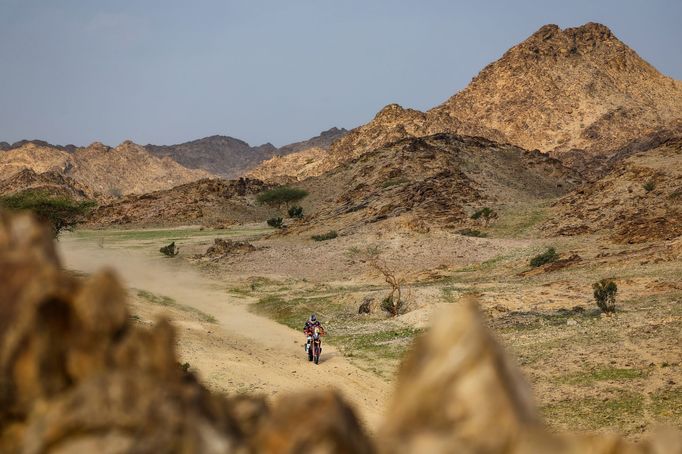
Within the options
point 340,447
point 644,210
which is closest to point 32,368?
point 340,447

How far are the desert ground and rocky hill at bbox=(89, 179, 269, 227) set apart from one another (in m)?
41.3

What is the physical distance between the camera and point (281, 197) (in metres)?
127

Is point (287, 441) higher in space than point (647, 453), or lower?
higher

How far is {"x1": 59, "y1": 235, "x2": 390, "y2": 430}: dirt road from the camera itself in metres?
25.2

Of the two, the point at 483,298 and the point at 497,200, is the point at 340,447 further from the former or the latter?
the point at 497,200

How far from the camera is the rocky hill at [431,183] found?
88.1 meters

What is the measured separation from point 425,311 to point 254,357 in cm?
1236

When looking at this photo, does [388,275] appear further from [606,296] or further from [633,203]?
[633,203]

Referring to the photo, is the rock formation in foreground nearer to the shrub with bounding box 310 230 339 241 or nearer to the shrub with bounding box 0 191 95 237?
the shrub with bounding box 0 191 95 237

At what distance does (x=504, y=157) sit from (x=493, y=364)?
135192 millimetres

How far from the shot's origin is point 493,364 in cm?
399

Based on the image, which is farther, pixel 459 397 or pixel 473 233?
pixel 473 233

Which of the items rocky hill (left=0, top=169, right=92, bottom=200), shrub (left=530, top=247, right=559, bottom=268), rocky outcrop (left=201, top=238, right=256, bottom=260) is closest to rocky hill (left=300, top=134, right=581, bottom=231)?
rocky outcrop (left=201, top=238, right=256, bottom=260)

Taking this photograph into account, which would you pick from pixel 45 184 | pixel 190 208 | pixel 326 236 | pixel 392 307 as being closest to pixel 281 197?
pixel 190 208
